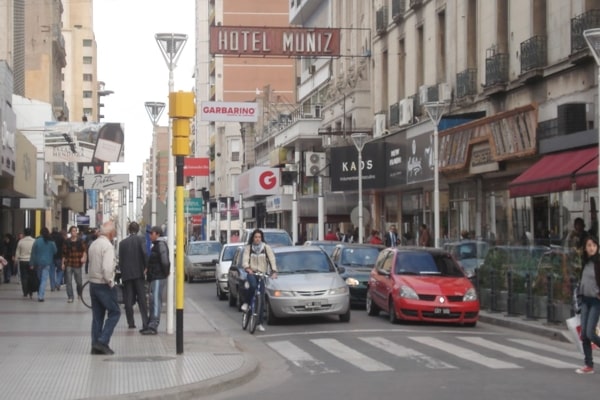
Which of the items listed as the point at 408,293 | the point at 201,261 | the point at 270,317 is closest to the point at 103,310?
the point at 270,317

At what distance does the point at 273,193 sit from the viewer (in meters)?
62.3

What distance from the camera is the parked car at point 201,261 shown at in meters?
40.8

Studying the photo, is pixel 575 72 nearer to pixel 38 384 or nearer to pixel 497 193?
pixel 497 193

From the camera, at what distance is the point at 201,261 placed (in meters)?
40.8

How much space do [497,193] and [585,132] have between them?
879cm

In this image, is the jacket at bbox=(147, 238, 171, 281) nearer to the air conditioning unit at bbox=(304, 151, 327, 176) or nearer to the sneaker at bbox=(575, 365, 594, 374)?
the sneaker at bbox=(575, 365, 594, 374)

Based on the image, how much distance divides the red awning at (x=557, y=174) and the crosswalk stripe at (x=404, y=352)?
819 centimetres

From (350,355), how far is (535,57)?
638 inches

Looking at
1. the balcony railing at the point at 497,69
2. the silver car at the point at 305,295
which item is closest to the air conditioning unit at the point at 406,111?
the balcony railing at the point at 497,69

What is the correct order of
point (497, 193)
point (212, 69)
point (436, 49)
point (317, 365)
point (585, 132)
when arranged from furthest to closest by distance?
point (212, 69)
point (436, 49)
point (497, 193)
point (585, 132)
point (317, 365)

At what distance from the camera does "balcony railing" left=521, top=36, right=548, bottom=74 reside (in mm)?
29391

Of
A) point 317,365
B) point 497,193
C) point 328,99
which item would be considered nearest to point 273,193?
point 328,99

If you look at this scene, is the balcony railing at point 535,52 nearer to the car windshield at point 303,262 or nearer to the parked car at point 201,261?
the car windshield at point 303,262

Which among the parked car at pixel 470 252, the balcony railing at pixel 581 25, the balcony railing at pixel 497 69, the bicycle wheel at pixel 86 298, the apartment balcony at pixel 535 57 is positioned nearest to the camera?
the bicycle wheel at pixel 86 298
